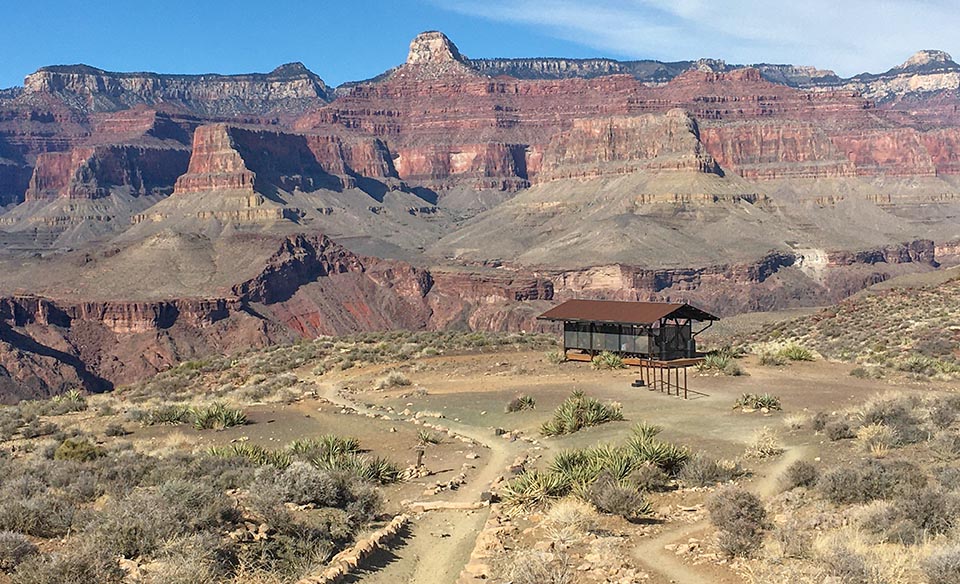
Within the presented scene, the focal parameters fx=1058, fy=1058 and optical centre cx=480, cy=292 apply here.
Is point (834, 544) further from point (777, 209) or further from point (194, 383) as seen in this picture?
point (777, 209)

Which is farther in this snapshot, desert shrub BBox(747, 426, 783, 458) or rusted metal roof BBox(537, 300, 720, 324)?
rusted metal roof BBox(537, 300, 720, 324)

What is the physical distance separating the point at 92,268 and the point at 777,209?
124 m

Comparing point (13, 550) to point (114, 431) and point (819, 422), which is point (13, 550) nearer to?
point (114, 431)

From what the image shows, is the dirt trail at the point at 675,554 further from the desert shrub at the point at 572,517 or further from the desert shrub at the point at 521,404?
the desert shrub at the point at 521,404

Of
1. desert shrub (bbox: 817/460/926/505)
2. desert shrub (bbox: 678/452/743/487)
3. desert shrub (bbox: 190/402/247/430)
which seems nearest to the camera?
desert shrub (bbox: 817/460/926/505)

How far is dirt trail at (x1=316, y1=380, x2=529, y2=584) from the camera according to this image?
1628cm

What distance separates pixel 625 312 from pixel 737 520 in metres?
23.2

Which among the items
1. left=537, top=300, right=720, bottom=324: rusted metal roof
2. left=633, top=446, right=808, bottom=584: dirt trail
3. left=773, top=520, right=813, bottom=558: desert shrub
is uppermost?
left=537, top=300, right=720, bottom=324: rusted metal roof

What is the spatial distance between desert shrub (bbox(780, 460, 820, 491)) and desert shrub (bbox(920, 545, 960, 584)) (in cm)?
559

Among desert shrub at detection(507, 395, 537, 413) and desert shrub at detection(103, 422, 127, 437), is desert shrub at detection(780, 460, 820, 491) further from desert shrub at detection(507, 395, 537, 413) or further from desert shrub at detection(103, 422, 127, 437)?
desert shrub at detection(103, 422, 127, 437)

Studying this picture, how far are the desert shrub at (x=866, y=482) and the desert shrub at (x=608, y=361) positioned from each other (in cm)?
2086

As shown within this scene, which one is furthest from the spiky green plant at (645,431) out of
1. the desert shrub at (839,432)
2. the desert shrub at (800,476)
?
the desert shrub at (800,476)

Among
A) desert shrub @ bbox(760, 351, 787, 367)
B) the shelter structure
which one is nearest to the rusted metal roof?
the shelter structure

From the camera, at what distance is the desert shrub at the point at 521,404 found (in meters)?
32.1
